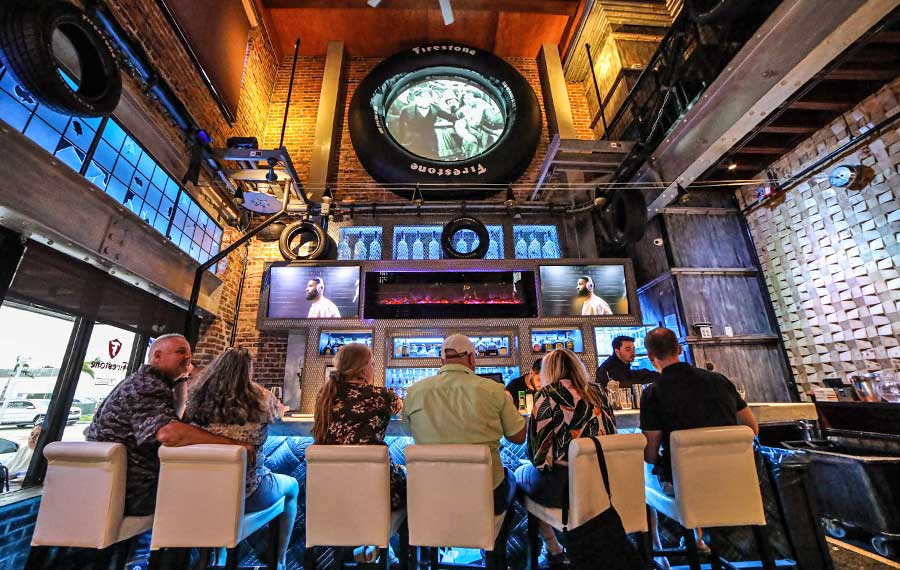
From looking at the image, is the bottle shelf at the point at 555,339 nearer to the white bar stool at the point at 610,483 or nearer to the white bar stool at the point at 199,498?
the white bar stool at the point at 610,483

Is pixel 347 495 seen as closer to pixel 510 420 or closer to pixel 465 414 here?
pixel 465 414

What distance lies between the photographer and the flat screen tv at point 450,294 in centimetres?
441

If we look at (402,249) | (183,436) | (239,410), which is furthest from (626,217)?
(183,436)

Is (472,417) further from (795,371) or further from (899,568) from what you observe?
(795,371)

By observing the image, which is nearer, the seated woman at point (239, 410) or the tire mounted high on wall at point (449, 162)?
the seated woman at point (239, 410)

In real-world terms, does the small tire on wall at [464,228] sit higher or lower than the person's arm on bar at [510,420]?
higher

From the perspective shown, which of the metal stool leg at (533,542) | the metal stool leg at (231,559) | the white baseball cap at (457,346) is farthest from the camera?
the white baseball cap at (457,346)

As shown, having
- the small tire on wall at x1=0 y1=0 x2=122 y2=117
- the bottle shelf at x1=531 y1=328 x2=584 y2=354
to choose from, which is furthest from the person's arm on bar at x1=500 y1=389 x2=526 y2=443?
the small tire on wall at x1=0 y1=0 x2=122 y2=117

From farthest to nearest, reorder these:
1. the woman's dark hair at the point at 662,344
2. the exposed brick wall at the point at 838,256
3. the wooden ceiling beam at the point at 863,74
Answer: the exposed brick wall at the point at 838,256, the wooden ceiling beam at the point at 863,74, the woman's dark hair at the point at 662,344

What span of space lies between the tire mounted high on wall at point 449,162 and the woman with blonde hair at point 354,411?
12.2 ft

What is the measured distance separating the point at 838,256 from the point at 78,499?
5.86 meters

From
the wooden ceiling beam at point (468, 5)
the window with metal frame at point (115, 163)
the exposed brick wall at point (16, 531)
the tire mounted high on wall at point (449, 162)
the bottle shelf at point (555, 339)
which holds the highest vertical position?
the wooden ceiling beam at point (468, 5)

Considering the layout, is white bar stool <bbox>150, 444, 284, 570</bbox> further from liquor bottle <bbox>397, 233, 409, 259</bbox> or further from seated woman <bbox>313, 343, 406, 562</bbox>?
liquor bottle <bbox>397, 233, 409, 259</bbox>

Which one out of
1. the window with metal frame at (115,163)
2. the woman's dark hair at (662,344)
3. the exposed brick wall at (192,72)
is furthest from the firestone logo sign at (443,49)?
the woman's dark hair at (662,344)
